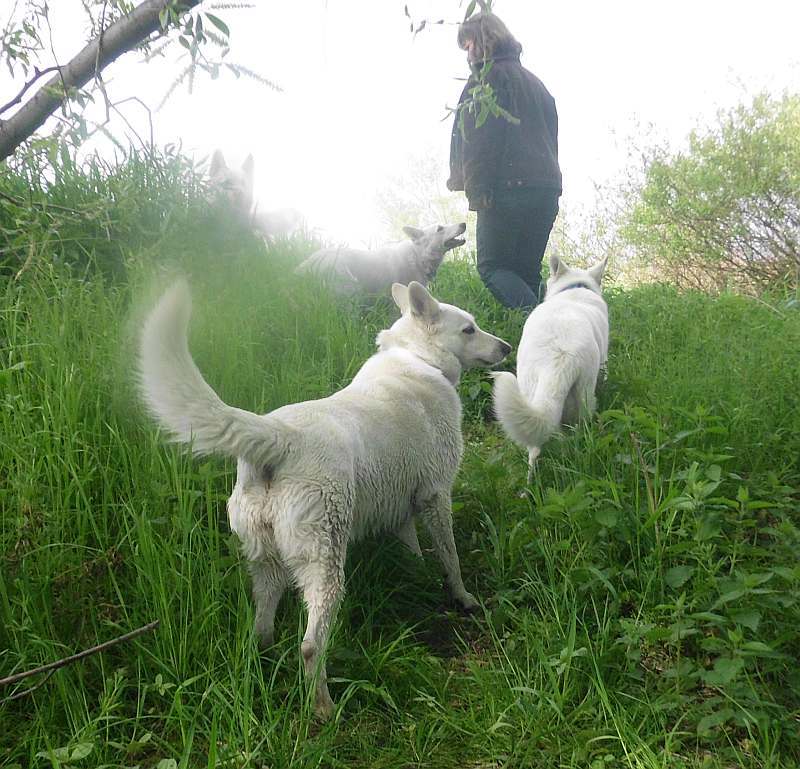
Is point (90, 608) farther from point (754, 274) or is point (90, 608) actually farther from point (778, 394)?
point (754, 274)

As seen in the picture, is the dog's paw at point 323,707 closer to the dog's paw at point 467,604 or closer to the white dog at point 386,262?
the dog's paw at point 467,604

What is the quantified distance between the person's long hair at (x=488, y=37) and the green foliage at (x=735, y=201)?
556 cm

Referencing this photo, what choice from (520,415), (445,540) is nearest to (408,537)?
(445,540)

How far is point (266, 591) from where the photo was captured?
2365mm

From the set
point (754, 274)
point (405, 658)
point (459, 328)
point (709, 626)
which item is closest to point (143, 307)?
point (459, 328)

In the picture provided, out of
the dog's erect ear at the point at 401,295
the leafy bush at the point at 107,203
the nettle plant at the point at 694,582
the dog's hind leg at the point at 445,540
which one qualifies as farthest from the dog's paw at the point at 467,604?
the leafy bush at the point at 107,203

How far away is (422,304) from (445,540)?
49.9 inches

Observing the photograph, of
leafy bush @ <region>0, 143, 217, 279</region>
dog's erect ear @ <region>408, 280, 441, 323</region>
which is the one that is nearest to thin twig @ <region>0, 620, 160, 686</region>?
dog's erect ear @ <region>408, 280, 441, 323</region>

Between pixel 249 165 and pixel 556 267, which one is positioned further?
pixel 249 165

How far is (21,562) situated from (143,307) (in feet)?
4.22

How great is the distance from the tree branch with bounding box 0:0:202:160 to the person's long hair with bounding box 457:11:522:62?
3614mm

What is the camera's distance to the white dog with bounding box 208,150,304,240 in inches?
215

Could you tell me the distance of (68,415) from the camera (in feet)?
8.62

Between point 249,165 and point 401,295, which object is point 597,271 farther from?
point 249,165
